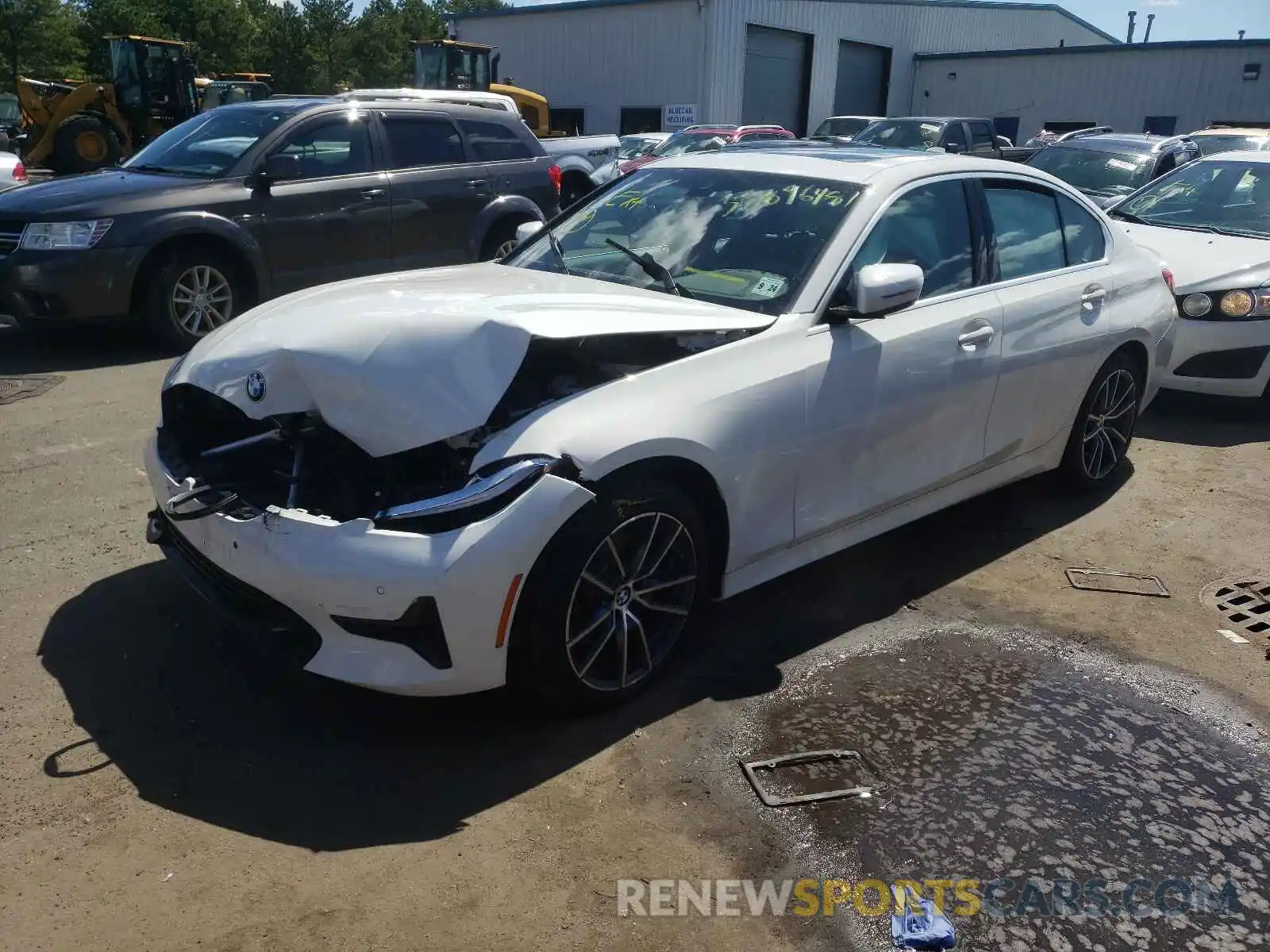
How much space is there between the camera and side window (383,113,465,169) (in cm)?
885

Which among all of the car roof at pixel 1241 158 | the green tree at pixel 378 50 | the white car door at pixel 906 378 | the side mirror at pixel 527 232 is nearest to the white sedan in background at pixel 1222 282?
the car roof at pixel 1241 158

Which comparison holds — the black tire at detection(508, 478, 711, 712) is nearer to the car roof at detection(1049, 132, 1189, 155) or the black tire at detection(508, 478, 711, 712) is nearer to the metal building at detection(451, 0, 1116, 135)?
the car roof at detection(1049, 132, 1189, 155)

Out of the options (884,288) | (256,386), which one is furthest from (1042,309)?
(256,386)

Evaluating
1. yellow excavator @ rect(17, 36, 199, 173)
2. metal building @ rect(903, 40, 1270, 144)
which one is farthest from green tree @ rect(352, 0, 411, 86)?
yellow excavator @ rect(17, 36, 199, 173)

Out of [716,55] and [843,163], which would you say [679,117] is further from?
[843,163]

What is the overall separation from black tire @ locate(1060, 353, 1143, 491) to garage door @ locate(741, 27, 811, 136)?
90.9ft

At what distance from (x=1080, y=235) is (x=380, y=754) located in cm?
409

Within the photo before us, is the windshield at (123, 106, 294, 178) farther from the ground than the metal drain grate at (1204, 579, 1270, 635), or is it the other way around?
the windshield at (123, 106, 294, 178)

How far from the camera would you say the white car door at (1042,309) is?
4648mm

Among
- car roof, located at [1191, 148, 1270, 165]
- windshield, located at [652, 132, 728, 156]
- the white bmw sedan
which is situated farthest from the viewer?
windshield, located at [652, 132, 728, 156]

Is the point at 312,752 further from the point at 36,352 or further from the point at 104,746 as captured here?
the point at 36,352

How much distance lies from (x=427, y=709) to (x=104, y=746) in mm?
952

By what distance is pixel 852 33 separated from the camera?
1329 inches

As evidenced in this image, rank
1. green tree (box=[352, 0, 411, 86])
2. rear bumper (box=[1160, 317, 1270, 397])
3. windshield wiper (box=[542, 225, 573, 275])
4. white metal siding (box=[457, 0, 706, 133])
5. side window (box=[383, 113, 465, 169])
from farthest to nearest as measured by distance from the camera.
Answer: green tree (box=[352, 0, 411, 86]) < white metal siding (box=[457, 0, 706, 133]) < side window (box=[383, 113, 465, 169]) < rear bumper (box=[1160, 317, 1270, 397]) < windshield wiper (box=[542, 225, 573, 275])
